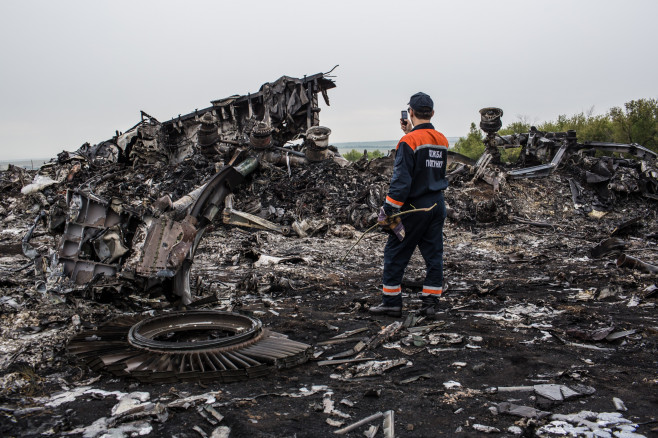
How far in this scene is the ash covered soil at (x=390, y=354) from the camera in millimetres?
2137

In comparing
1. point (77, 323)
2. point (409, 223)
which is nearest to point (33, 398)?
point (77, 323)

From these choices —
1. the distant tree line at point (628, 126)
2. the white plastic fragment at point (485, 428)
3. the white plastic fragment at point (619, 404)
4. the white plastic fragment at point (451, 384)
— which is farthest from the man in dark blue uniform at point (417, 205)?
the distant tree line at point (628, 126)

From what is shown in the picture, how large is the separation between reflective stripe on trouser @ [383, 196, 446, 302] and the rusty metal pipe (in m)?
2.59

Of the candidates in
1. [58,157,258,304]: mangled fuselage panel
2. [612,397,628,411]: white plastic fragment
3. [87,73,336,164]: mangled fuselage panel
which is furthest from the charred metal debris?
[87,73,336,164]: mangled fuselage panel

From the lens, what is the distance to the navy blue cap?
411cm

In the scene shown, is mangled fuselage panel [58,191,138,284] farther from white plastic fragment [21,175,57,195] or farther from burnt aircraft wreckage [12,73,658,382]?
white plastic fragment [21,175,57,195]

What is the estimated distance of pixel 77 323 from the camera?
3.66 m

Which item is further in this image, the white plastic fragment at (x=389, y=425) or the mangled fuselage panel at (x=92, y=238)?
the mangled fuselage panel at (x=92, y=238)

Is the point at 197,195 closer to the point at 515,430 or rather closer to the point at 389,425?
the point at 389,425

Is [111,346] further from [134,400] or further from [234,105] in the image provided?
[234,105]

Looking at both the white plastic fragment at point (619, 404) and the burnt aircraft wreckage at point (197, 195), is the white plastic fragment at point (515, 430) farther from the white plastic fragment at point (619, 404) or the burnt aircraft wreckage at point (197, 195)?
the burnt aircraft wreckage at point (197, 195)

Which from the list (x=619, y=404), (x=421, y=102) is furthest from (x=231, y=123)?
(x=619, y=404)

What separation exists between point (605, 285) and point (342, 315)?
2.66m

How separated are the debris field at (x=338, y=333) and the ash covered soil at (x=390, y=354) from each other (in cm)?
1
